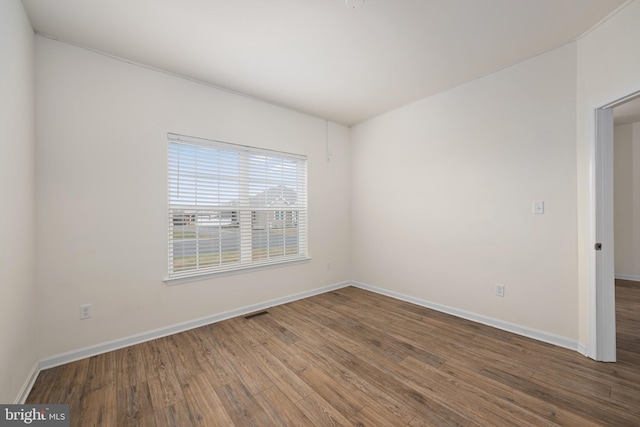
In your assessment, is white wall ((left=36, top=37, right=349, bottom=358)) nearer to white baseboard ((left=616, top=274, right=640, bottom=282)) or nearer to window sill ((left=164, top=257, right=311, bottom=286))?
window sill ((left=164, top=257, right=311, bottom=286))

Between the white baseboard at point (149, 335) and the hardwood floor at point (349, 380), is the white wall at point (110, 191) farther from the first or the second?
the hardwood floor at point (349, 380)

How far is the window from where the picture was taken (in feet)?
9.41

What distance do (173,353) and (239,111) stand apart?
2.76m

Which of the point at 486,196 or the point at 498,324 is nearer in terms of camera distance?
the point at 498,324

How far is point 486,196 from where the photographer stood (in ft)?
9.54

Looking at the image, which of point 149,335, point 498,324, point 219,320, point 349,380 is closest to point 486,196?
point 498,324

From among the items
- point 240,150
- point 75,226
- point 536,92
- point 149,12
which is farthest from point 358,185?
point 75,226

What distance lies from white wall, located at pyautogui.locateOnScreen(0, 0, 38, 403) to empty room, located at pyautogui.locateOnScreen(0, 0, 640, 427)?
0.02 metres

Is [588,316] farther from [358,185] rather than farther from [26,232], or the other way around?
[26,232]

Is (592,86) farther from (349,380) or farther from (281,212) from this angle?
(281,212)

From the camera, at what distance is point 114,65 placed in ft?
8.07

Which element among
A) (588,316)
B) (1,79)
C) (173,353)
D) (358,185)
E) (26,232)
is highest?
(1,79)

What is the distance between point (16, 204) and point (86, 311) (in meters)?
1.12

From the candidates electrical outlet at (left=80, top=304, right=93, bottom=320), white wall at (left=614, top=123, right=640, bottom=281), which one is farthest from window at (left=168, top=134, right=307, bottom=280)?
white wall at (left=614, top=123, right=640, bottom=281)
